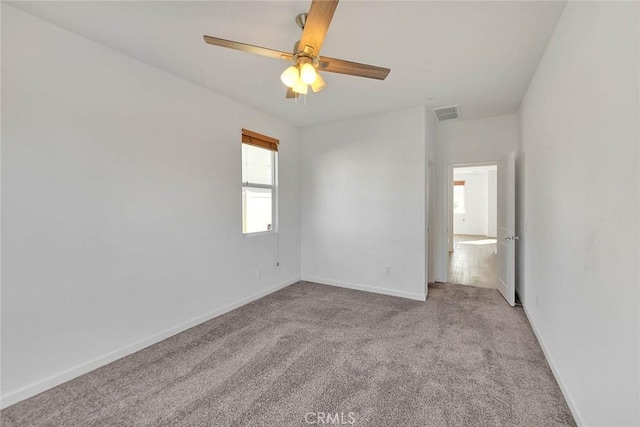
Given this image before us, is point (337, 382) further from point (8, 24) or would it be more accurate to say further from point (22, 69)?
point (8, 24)

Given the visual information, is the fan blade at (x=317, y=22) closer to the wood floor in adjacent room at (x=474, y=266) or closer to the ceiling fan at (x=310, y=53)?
the ceiling fan at (x=310, y=53)

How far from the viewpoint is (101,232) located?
7.41ft

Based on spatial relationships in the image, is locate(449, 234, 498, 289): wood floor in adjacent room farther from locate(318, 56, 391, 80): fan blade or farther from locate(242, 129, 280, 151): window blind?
locate(318, 56, 391, 80): fan blade

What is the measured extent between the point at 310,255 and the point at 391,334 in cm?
214

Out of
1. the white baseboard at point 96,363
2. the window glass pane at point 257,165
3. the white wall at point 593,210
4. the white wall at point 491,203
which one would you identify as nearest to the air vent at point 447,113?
the white wall at point 593,210

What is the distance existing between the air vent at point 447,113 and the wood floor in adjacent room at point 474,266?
263 cm

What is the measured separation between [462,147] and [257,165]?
10.7 feet

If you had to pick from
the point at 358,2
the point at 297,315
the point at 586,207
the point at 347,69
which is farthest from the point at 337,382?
the point at 358,2

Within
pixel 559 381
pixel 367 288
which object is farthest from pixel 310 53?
pixel 367 288

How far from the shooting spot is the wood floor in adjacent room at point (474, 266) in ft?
15.0

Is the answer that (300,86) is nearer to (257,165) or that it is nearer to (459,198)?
(257,165)

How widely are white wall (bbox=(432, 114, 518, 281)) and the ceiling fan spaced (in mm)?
3087

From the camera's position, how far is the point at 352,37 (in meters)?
2.13

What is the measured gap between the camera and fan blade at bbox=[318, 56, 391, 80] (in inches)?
71.8
